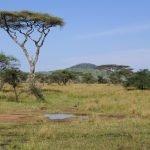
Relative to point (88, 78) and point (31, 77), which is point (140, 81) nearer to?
point (31, 77)

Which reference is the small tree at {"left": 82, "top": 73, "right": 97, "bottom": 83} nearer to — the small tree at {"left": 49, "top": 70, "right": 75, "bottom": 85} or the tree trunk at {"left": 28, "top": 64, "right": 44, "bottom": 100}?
the small tree at {"left": 49, "top": 70, "right": 75, "bottom": 85}

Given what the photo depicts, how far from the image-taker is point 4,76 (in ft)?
100

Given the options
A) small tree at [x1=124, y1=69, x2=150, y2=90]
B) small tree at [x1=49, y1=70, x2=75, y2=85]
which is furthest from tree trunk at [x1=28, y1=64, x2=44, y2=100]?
small tree at [x1=49, y1=70, x2=75, y2=85]

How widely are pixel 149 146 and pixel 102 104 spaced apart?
14.2m

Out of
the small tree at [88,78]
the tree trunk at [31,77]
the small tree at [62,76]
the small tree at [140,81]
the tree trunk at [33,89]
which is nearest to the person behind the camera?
the tree trunk at [33,89]

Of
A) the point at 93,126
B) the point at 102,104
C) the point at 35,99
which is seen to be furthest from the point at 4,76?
the point at 93,126

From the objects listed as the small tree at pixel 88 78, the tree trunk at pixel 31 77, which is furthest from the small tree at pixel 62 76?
the tree trunk at pixel 31 77

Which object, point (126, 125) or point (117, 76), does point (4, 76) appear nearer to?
point (126, 125)

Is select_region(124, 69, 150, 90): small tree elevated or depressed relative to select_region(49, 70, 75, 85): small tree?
depressed

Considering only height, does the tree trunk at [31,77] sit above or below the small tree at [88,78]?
below

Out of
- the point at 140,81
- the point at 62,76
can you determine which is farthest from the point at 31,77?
the point at 62,76

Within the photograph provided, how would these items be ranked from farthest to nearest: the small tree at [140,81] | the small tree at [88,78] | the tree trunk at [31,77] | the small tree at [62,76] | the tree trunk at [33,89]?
the small tree at [88,78], the small tree at [62,76], the small tree at [140,81], the tree trunk at [31,77], the tree trunk at [33,89]

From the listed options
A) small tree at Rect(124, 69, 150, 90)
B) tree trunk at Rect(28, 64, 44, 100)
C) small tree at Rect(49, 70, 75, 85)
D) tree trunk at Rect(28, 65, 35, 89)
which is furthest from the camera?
small tree at Rect(49, 70, 75, 85)

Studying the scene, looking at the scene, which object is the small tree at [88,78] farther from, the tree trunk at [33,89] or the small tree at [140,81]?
the tree trunk at [33,89]
